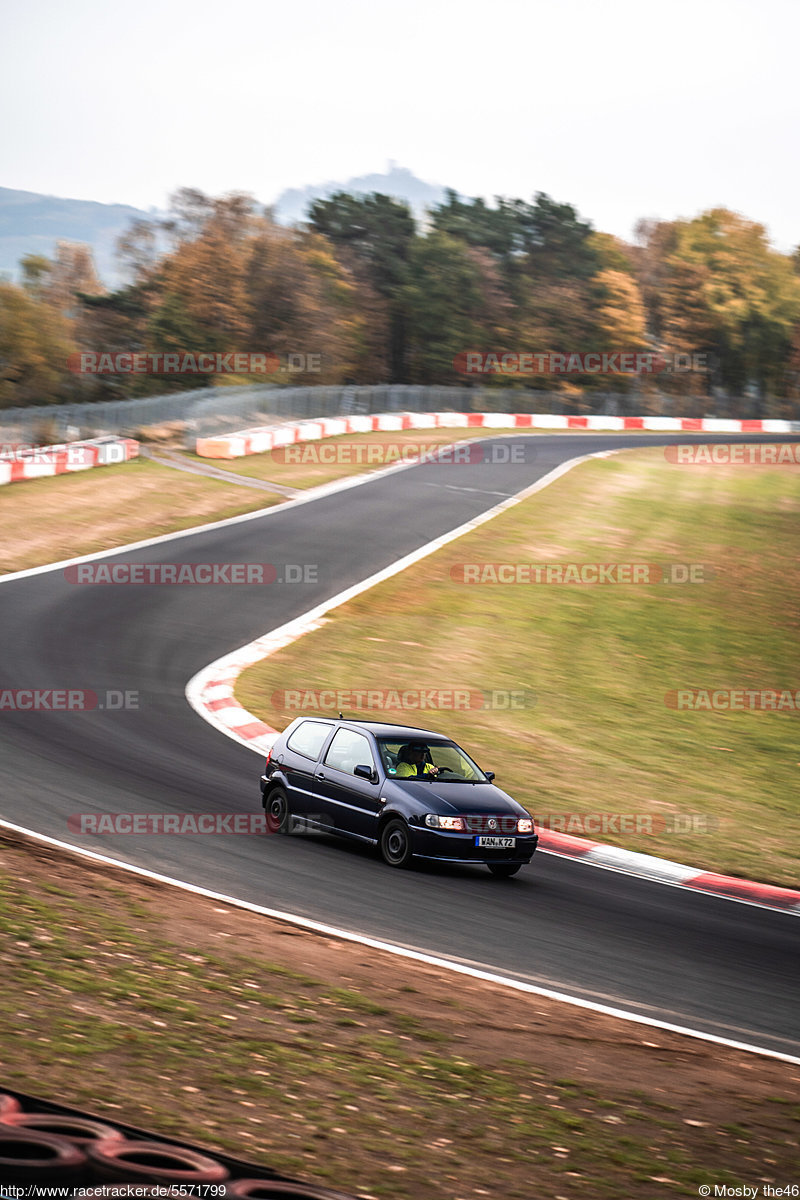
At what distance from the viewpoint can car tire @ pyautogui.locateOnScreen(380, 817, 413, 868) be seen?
1119cm

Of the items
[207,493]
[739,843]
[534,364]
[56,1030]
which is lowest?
[739,843]

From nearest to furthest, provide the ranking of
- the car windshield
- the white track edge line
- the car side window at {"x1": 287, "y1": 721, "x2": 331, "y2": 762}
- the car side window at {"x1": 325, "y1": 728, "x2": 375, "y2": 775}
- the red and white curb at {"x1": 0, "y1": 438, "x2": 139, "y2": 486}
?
the white track edge line < the car windshield < the car side window at {"x1": 325, "y1": 728, "x2": 375, "y2": 775} < the car side window at {"x1": 287, "y1": 721, "x2": 331, "y2": 762} < the red and white curb at {"x1": 0, "y1": 438, "x2": 139, "y2": 486}

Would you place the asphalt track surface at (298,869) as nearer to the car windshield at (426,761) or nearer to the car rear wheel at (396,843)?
the car rear wheel at (396,843)

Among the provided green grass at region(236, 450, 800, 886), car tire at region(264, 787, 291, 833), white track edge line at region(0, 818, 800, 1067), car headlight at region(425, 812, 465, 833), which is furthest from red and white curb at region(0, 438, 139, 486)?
car headlight at region(425, 812, 465, 833)

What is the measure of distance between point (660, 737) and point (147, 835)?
861 cm

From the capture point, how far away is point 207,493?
110 ft

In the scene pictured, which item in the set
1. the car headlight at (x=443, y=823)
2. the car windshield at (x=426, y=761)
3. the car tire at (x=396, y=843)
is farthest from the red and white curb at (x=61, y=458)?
the car headlight at (x=443, y=823)

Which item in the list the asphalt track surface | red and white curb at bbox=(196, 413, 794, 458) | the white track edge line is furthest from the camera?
red and white curb at bbox=(196, 413, 794, 458)

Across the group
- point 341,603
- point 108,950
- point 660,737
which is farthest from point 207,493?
point 108,950

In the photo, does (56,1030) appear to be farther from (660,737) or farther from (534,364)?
(534,364)

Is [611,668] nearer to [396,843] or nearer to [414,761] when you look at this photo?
[414,761]

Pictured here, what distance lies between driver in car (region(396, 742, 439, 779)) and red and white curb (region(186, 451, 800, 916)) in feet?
5.46

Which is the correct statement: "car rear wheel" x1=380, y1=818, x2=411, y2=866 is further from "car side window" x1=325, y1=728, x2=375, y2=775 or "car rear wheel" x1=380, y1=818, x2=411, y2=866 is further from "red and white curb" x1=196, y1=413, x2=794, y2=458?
"red and white curb" x1=196, y1=413, x2=794, y2=458

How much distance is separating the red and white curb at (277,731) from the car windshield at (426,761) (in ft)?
4.23
